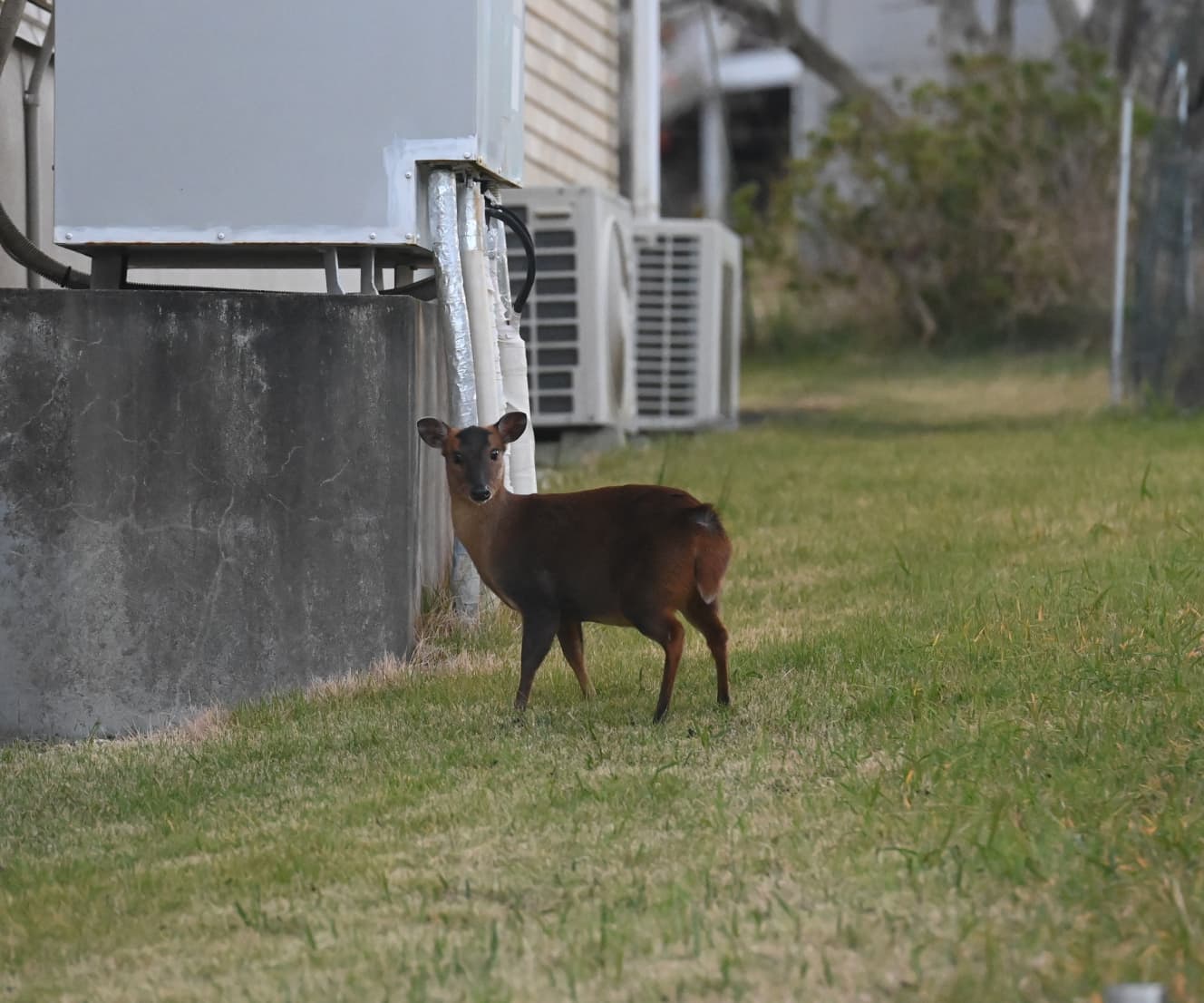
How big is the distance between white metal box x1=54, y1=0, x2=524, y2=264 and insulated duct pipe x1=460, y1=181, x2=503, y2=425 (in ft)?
1.00

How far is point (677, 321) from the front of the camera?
1470cm

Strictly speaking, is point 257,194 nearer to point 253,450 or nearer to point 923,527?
point 253,450

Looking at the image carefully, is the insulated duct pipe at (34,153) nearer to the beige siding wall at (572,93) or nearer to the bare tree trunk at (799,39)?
the beige siding wall at (572,93)

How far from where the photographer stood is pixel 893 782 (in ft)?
15.3

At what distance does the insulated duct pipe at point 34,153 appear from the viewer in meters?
7.42

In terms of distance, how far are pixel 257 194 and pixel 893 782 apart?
3128 millimetres

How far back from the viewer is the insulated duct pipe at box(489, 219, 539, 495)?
7.31 m

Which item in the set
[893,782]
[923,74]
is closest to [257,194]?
[893,782]

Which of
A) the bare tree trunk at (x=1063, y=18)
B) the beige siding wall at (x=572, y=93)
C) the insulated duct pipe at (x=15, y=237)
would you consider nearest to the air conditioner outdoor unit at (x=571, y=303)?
the beige siding wall at (x=572, y=93)

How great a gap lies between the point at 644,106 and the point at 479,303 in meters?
9.54

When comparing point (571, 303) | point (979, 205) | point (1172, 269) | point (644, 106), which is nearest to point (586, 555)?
point (571, 303)

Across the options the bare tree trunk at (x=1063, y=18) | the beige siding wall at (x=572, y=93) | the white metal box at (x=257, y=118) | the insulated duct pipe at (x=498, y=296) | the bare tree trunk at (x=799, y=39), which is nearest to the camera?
the white metal box at (x=257, y=118)

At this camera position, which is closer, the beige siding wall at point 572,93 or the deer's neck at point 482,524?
the deer's neck at point 482,524

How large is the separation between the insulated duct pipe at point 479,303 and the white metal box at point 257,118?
304mm
